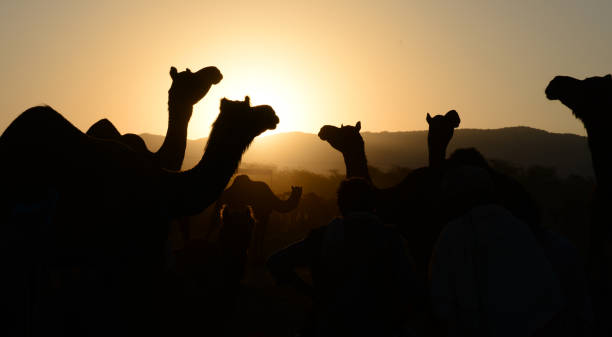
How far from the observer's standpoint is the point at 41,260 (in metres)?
3.11

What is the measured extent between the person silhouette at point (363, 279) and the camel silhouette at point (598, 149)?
323 cm

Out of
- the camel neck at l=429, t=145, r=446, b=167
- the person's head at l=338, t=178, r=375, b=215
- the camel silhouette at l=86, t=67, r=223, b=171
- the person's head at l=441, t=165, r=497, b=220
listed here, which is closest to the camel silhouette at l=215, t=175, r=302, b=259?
the camel neck at l=429, t=145, r=446, b=167

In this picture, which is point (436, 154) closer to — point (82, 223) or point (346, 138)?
point (346, 138)

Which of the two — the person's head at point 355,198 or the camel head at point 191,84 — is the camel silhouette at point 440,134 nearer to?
the camel head at point 191,84

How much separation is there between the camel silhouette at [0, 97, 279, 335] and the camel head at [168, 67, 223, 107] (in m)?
3.00

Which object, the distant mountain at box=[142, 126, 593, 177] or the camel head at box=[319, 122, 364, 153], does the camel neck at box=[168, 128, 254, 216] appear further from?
the distant mountain at box=[142, 126, 593, 177]

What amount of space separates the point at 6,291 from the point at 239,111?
97.1 inches

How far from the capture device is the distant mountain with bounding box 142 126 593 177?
430ft

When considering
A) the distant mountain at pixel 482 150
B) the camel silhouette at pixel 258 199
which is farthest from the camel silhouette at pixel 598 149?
the distant mountain at pixel 482 150

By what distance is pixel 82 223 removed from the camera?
11.3ft

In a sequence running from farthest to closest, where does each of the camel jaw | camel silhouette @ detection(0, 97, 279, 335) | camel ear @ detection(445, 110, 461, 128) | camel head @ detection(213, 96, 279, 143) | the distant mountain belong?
the distant mountain < the camel jaw < camel ear @ detection(445, 110, 461, 128) < camel head @ detection(213, 96, 279, 143) < camel silhouette @ detection(0, 97, 279, 335)

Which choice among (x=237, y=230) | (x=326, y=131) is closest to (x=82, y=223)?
(x=237, y=230)

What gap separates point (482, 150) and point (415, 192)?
467ft

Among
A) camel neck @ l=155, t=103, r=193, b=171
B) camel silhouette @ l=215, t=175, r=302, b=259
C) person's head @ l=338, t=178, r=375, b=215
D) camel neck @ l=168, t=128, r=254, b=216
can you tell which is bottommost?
camel silhouette @ l=215, t=175, r=302, b=259
